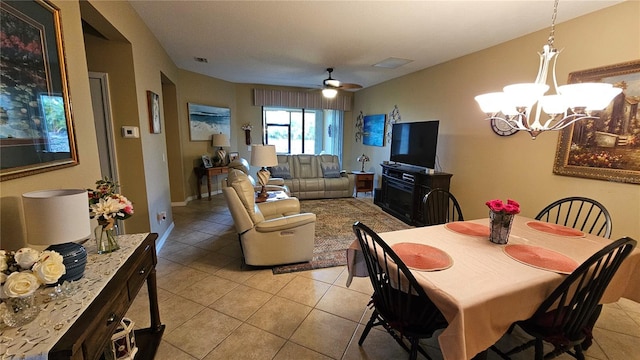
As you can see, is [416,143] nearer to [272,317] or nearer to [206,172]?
[272,317]

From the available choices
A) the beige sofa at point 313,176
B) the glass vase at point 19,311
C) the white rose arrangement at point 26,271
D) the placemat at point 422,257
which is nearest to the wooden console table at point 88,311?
the glass vase at point 19,311

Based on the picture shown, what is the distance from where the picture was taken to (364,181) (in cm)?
613

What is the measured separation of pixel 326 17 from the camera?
8.96ft

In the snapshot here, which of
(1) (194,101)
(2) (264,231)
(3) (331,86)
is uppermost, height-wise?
(3) (331,86)

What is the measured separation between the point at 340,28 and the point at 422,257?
2.67 meters

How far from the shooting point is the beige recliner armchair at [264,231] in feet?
8.57

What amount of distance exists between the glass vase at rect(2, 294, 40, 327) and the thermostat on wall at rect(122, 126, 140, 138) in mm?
2220

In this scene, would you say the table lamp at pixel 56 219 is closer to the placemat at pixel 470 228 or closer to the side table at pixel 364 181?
the placemat at pixel 470 228

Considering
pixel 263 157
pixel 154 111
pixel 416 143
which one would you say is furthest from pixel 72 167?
pixel 416 143

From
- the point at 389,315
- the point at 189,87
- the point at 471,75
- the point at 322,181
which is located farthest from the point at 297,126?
the point at 389,315

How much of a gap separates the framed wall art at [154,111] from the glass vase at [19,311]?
8.53 ft

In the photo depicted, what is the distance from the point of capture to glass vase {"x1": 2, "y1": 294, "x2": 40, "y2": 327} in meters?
0.87

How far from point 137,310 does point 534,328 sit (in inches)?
109

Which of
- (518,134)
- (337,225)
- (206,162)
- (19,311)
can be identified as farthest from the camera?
(206,162)
